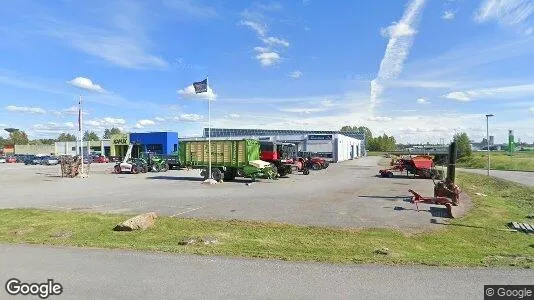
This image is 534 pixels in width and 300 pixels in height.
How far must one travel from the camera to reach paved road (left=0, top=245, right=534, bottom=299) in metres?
6.09

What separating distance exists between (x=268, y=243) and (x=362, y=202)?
816 cm

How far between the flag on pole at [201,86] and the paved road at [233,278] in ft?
61.4

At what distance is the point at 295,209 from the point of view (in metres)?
14.7

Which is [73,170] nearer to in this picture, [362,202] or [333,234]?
[362,202]

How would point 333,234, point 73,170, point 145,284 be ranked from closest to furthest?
1. point 145,284
2. point 333,234
3. point 73,170

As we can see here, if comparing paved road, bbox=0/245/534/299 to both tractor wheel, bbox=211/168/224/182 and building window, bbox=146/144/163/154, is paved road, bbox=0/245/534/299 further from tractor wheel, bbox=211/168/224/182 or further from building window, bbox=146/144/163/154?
building window, bbox=146/144/163/154

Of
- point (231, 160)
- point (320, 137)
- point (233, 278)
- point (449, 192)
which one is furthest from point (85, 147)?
point (233, 278)

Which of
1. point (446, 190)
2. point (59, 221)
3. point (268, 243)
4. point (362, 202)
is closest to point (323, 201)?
point (362, 202)

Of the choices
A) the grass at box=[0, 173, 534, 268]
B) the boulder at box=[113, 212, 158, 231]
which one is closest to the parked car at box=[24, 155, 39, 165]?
the grass at box=[0, 173, 534, 268]

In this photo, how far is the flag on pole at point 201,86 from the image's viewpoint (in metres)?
25.9

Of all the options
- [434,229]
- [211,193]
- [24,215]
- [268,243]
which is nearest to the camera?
[268,243]

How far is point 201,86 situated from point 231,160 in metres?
5.37

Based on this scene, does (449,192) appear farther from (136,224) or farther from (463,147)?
(463,147)

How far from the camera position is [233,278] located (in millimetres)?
6816
